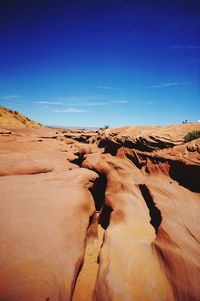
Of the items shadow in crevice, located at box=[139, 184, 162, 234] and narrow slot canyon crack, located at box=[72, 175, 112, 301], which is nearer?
narrow slot canyon crack, located at box=[72, 175, 112, 301]

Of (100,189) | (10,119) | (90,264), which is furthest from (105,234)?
(10,119)

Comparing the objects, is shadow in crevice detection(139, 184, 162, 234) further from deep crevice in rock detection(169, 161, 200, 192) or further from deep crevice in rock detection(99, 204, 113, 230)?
deep crevice in rock detection(99, 204, 113, 230)

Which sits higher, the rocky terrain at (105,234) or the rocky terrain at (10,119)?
the rocky terrain at (10,119)

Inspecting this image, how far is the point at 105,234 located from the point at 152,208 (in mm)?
1933

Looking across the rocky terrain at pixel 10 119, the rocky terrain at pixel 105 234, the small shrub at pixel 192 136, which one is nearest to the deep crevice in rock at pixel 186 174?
the rocky terrain at pixel 105 234

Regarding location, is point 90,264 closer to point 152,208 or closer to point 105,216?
point 105,216

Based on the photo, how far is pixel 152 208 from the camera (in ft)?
19.9

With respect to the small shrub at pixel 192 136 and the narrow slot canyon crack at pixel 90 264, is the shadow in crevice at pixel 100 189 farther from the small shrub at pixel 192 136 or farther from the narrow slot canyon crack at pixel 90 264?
the small shrub at pixel 192 136

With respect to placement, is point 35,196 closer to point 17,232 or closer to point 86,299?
point 17,232

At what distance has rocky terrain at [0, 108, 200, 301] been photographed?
323 centimetres

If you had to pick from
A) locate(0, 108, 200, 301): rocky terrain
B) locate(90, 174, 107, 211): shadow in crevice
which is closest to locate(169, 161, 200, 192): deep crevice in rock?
locate(0, 108, 200, 301): rocky terrain

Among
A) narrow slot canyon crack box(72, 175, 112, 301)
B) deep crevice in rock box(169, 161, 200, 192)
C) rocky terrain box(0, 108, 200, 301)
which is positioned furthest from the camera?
deep crevice in rock box(169, 161, 200, 192)

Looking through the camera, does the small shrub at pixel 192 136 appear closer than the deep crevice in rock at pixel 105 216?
No

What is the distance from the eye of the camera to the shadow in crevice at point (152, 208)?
5.36 meters
